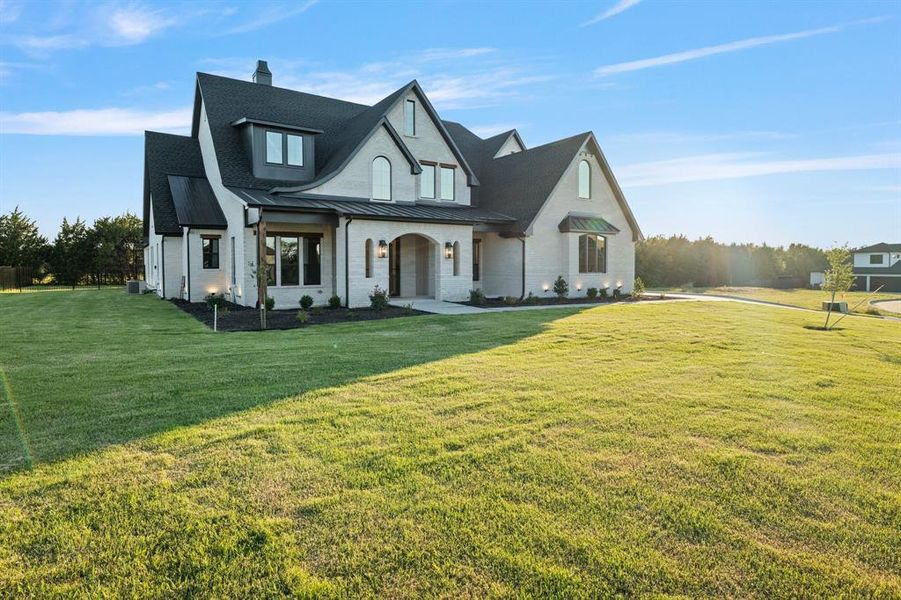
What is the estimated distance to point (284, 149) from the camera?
20500 millimetres

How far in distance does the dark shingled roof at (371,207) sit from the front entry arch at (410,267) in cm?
161

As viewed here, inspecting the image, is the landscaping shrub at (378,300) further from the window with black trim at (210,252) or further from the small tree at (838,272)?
the small tree at (838,272)

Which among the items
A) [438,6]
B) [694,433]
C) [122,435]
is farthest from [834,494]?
[438,6]

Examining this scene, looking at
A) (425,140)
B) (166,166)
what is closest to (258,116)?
(166,166)

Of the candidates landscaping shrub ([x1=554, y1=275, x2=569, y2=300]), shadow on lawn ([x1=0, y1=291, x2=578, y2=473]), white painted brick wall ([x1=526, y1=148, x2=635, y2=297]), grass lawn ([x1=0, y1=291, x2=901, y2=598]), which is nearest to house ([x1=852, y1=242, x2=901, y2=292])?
white painted brick wall ([x1=526, y1=148, x2=635, y2=297])

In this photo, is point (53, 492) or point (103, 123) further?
point (103, 123)

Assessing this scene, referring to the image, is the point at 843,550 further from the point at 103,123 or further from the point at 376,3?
the point at 103,123

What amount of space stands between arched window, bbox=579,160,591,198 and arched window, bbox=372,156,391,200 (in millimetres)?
9154

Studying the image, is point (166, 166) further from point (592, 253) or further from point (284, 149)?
point (592, 253)

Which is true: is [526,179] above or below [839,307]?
above

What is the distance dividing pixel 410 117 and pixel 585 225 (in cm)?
923

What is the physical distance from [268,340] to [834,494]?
9894 mm

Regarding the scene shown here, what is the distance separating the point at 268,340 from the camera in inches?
433

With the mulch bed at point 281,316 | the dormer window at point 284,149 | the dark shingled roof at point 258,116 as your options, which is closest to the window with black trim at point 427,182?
the dark shingled roof at point 258,116
